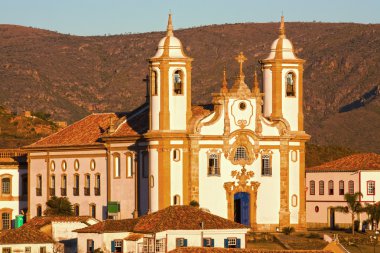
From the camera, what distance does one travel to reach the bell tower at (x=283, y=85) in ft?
362

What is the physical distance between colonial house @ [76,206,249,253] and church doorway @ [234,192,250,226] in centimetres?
1329

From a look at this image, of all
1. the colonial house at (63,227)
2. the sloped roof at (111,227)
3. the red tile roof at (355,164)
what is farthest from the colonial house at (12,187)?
the sloped roof at (111,227)

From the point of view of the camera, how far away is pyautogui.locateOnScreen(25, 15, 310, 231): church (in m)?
105

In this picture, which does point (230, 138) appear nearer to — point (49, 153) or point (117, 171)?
point (117, 171)

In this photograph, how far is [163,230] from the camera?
293 feet

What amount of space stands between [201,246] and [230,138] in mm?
19529

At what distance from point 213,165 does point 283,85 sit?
809 centimetres

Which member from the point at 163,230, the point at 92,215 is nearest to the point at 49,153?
the point at 92,215

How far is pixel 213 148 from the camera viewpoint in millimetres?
106125

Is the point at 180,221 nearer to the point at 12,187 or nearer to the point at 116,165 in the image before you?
the point at 116,165

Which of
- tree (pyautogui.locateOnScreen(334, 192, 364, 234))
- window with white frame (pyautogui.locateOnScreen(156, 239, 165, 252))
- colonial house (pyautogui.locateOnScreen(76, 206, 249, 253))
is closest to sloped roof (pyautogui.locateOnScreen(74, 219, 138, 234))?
colonial house (pyautogui.locateOnScreen(76, 206, 249, 253))

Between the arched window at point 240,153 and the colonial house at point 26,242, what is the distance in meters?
15.3

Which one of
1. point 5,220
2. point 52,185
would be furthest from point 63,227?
point 5,220

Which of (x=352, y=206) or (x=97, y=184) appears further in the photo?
(x=97, y=184)
